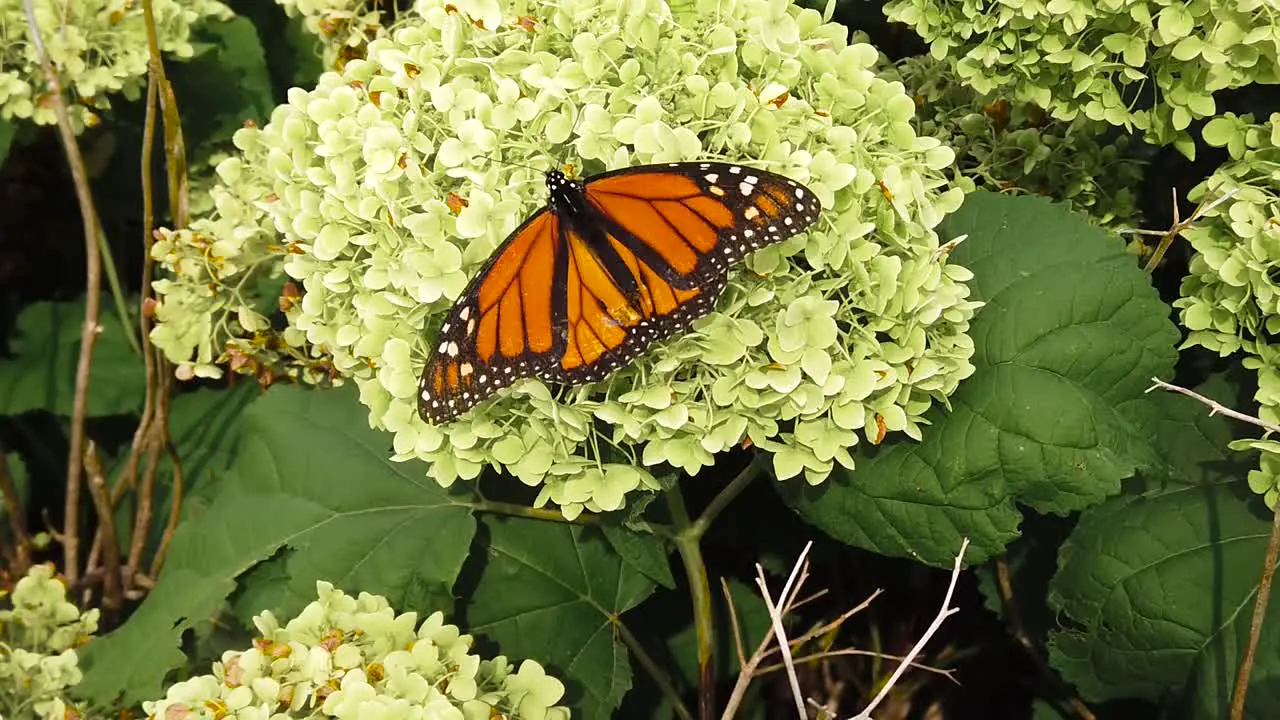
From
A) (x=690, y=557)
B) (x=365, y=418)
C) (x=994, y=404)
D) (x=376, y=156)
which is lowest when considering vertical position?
(x=690, y=557)

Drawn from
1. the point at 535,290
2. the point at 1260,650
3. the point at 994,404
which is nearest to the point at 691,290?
the point at 535,290

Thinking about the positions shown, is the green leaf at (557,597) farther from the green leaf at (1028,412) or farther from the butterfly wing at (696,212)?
the butterfly wing at (696,212)

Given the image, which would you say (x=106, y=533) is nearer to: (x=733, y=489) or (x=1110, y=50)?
(x=733, y=489)

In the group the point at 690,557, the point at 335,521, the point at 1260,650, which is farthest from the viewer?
the point at 335,521

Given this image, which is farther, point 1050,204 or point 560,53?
point 1050,204

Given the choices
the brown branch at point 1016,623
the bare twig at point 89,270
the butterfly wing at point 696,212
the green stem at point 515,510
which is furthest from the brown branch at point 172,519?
the brown branch at point 1016,623

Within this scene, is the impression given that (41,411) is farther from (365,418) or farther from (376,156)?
(376,156)

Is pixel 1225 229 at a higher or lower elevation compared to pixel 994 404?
higher

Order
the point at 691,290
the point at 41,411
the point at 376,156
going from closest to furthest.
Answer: the point at 691,290
the point at 376,156
the point at 41,411

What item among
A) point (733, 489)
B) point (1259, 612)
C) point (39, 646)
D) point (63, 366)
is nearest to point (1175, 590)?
point (1259, 612)
